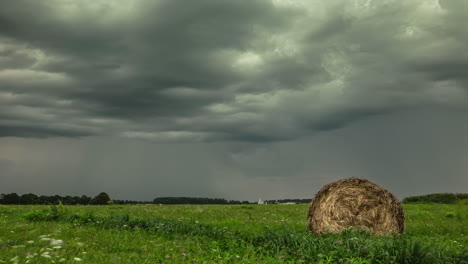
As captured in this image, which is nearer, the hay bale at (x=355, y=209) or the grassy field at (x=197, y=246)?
the grassy field at (x=197, y=246)

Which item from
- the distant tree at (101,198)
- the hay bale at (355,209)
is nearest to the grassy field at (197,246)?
the hay bale at (355,209)

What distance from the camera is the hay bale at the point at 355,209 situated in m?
15.7

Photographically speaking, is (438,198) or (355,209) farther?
(438,198)

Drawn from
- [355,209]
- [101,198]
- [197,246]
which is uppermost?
[355,209]

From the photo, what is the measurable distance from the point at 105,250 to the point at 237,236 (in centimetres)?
439

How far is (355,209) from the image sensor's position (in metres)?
16.1

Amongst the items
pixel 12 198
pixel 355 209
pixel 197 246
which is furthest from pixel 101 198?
pixel 197 246

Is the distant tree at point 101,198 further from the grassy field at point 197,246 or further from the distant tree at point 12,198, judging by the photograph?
the grassy field at point 197,246

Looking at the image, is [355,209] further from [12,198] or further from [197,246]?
[12,198]

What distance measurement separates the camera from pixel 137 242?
39.7ft

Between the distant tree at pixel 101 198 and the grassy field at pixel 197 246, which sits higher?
the distant tree at pixel 101 198

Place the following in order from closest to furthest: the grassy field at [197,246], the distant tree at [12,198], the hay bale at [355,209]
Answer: the grassy field at [197,246] → the hay bale at [355,209] → the distant tree at [12,198]

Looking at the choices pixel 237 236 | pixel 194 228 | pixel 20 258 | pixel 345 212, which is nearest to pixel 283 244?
pixel 237 236

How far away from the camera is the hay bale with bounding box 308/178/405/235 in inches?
616
